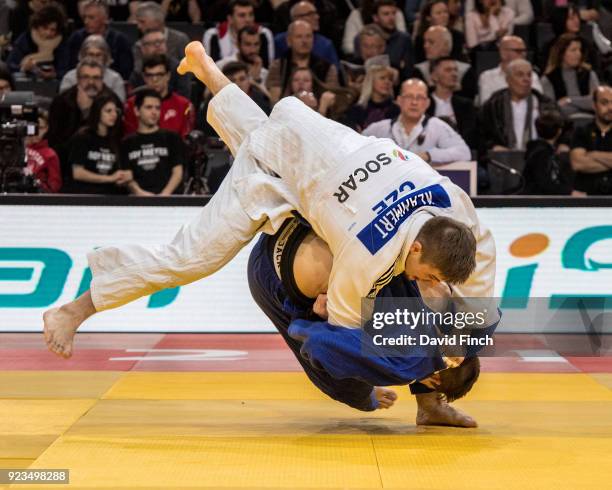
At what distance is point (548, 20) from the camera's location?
40.4 ft

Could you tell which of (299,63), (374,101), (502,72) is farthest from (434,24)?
(374,101)

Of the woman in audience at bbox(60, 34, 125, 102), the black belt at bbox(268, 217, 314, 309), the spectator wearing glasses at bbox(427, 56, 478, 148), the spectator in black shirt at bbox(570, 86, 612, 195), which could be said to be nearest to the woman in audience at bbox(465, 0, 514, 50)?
the spectator wearing glasses at bbox(427, 56, 478, 148)

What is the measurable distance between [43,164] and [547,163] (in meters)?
4.21

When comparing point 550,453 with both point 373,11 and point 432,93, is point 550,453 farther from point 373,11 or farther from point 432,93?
point 373,11

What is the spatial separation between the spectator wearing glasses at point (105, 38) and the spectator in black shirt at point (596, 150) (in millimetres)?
4532

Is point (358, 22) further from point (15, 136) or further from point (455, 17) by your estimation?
point (15, 136)

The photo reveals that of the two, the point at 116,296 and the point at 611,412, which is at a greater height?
the point at 116,296

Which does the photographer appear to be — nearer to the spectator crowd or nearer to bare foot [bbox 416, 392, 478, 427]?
the spectator crowd

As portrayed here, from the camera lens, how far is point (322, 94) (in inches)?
391

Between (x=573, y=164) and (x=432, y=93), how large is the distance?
1593 millimetres

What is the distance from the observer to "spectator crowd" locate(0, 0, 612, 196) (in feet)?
30.5

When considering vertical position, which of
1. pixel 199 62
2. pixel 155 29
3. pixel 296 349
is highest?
pixel 199 62

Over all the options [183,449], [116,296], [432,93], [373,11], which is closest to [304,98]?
[432,93]

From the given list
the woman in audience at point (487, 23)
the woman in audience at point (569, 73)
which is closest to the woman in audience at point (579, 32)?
the woman in audience at point (569, 73)
